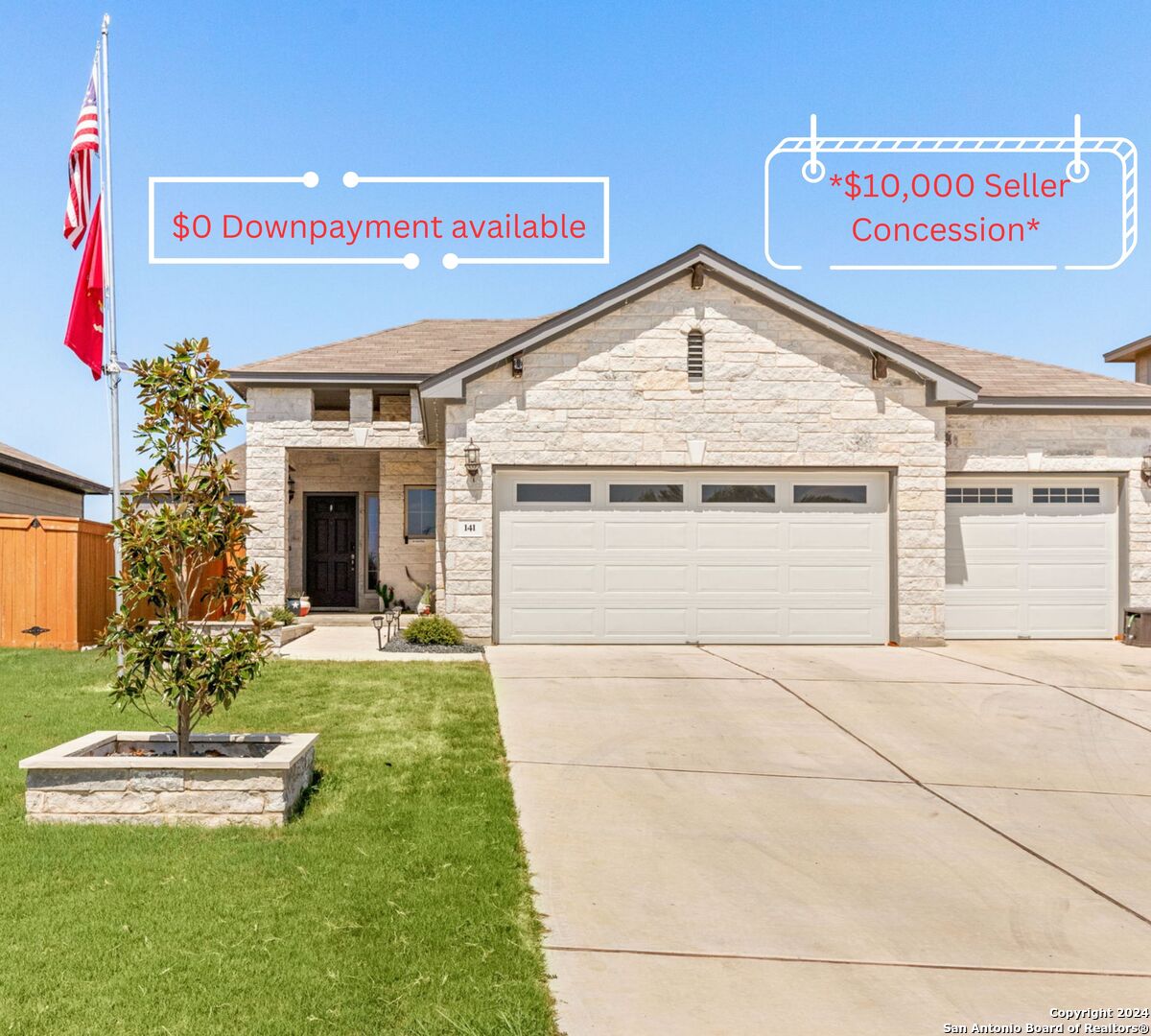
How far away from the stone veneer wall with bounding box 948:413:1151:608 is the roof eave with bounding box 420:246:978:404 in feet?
4.16

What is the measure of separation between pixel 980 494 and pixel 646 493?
571cm

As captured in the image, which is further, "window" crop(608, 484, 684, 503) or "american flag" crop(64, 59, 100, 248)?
"window" crop(608, 484, 684, 503)

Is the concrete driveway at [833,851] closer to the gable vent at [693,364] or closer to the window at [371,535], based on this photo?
the gable vent at [693,364]

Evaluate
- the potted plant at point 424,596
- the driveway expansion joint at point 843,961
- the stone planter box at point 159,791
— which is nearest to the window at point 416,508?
the potted plant at point 424,596

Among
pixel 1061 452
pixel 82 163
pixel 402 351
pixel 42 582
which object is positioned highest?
pixel 82 163

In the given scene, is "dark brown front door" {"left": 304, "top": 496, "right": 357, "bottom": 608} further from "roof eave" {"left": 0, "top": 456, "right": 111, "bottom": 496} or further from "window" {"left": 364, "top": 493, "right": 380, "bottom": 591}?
"roof eave" {"left": 0, "top": 456, "right": 111, "bottom": 496}

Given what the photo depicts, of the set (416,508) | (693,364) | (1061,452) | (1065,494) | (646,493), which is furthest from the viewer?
(416,508)

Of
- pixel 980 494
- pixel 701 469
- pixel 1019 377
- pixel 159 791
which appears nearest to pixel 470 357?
pixel 701 469

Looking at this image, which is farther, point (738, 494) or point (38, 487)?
point (38, 487)

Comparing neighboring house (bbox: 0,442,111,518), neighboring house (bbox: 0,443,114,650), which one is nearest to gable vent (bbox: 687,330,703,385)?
neighboring house (bbox: 0,443,114,650)

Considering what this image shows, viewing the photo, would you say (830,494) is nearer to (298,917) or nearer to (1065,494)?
(1065,494)

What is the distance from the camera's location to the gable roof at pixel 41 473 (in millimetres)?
17453

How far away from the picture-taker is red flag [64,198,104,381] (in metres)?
11.1

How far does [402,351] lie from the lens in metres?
18.1
